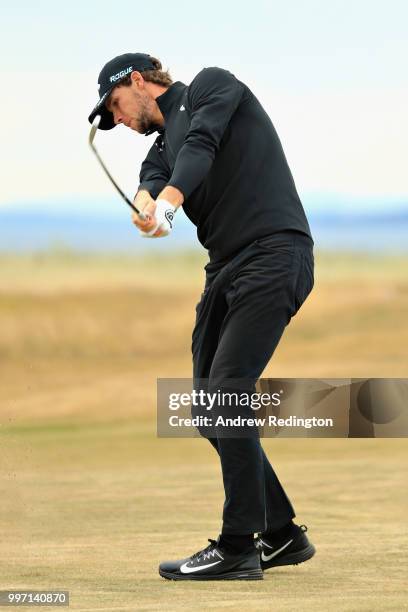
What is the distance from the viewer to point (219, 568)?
21.6 feet

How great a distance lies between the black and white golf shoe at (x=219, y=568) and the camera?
659cm

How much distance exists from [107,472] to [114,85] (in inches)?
275

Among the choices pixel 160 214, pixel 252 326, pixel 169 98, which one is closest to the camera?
pixel 160 214

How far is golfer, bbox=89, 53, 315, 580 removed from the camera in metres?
6.45

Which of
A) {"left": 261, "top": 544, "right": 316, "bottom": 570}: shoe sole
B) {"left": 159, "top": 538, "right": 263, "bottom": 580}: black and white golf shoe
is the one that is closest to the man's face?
{"left": 159, "top": 538, "right": 263, "bottom": 580}: black and white golf shoe

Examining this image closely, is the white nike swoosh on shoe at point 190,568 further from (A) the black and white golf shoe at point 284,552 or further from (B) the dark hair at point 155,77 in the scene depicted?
(B) the dark hair at point 155,77

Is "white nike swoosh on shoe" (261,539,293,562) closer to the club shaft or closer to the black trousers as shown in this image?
the black trousers

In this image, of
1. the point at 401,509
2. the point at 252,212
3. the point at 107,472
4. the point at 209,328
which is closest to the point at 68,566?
the point at 209,328

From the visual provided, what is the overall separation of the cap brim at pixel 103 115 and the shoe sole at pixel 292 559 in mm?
2140

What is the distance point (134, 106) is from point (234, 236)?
0.78 metres

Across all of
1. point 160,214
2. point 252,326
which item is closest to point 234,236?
point 252,326

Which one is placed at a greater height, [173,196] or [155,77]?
[155,77]

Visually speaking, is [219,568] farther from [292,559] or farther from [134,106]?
[134,106]

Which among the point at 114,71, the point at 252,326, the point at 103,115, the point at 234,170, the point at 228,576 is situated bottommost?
the point at 228,576
